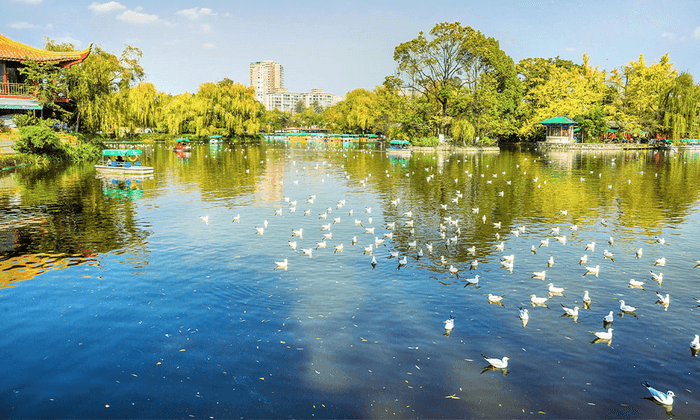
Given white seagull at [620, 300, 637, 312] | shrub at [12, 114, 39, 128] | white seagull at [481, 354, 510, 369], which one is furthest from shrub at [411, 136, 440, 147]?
white seagull at [481, 354, 510, 369]

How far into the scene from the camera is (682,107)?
3376 inches

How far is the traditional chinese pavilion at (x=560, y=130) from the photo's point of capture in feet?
298

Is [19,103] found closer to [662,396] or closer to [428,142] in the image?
[428,142]

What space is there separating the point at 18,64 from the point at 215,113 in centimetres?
5224

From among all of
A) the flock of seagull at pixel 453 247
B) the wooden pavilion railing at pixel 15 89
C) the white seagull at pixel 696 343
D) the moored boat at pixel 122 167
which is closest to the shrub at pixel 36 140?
the wooden pavilion railing at pixel 15 89

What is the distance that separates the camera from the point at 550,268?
55.2ft

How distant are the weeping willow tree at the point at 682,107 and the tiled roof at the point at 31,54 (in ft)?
316

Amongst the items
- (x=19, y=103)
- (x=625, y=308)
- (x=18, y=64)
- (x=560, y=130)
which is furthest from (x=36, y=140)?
(x=560, y=130)

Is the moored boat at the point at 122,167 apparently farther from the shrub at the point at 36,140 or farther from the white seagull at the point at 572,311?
the white seagull at the point at 572,311

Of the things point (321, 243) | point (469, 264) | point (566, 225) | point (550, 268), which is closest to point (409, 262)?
point (469, 264)

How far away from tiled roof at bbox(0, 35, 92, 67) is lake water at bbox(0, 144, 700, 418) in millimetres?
35716

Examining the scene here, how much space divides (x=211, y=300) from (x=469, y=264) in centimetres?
921

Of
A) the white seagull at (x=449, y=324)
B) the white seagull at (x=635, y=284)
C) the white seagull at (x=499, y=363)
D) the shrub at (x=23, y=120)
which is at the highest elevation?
the shrub at (x=23, y=120)

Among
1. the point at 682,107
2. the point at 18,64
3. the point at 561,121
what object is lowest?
the point at 561,121
